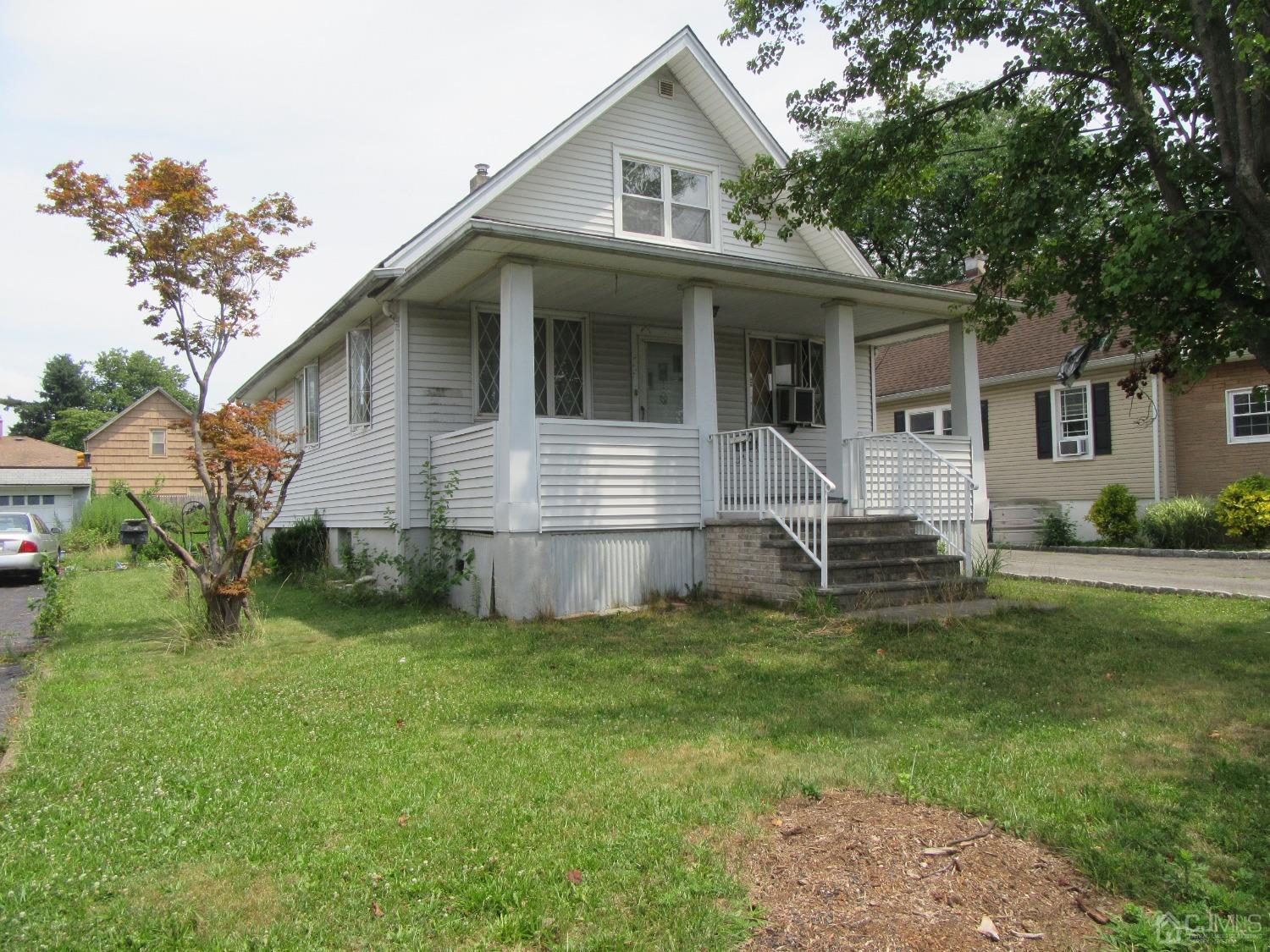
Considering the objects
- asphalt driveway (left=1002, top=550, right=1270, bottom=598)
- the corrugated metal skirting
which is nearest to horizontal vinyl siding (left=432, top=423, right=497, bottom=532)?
the corrugated metal skirting

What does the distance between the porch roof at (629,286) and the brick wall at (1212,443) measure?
7.32m

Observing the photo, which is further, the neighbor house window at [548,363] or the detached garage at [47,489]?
the detached garage at [47,489]

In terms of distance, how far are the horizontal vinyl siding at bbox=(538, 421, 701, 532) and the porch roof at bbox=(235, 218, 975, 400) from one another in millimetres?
1767

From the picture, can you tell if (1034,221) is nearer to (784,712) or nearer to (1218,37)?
(1218,37)

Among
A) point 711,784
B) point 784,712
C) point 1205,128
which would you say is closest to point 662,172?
point 1205,128

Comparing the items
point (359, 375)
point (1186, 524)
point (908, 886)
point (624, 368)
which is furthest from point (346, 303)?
point (1186, 524)

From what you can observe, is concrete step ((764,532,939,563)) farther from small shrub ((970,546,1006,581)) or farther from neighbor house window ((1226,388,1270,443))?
neighbor house window ((1226,388,1270,443))

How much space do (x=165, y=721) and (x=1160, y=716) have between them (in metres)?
5.91

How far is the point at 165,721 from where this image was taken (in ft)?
18.1

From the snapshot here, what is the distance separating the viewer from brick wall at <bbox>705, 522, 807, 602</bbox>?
938 cm

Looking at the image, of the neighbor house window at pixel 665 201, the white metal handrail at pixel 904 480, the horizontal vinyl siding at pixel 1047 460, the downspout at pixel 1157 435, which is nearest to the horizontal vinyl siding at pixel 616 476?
the white metal handrail at pixel 904 480

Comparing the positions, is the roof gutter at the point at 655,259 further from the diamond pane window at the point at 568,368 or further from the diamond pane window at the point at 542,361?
the diamond pane window at the point at 568,368

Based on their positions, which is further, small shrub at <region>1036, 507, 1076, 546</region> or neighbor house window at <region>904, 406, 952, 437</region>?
neighbor house window at <region>904, 406, 952, 437</region>

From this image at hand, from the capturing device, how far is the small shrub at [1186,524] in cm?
1603
